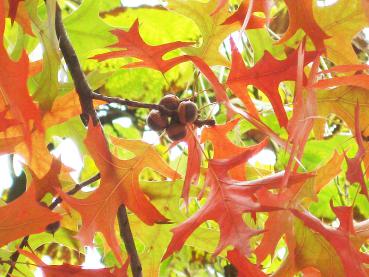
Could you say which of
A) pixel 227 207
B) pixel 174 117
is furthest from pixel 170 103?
pixel 227 207

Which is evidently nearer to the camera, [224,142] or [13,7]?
[13,7]

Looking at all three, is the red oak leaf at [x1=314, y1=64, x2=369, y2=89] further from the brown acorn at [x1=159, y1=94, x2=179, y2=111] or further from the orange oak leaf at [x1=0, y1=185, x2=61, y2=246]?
the orange oak leaf at [x1=0, y1=185, x2=61, y2=246]

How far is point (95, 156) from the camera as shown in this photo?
577mm

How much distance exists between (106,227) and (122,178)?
0.16 ft

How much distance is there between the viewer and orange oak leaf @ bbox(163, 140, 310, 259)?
20.6 inches

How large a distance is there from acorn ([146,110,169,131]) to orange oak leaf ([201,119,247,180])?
0.06m

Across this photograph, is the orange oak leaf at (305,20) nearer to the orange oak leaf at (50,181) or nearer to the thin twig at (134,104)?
the thin twig at (134,104)

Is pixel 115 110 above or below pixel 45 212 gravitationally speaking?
below

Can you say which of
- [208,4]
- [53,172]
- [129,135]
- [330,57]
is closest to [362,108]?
[330,57]

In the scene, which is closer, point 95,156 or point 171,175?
point 95,156

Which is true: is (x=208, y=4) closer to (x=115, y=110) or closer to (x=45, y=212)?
(x=45, y=212)

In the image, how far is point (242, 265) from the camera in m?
0.54

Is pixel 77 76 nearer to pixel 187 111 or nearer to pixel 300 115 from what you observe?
pixel 187 111

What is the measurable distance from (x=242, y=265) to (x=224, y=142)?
0.17 metres
